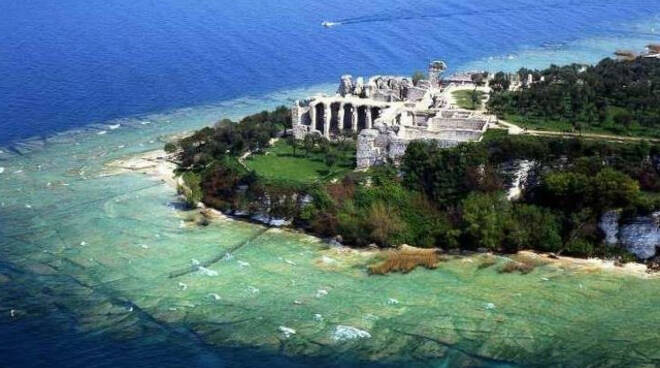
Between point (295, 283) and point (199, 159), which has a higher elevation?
point (199, 159)

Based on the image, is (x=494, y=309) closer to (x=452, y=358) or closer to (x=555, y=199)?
(x=452, y=358)

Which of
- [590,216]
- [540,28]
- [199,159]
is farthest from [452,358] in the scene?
[540,28]

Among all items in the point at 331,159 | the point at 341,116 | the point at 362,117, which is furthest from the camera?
the point at 362,117

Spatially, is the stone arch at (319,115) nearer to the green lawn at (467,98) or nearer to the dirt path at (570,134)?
the green lawn at (467,98)

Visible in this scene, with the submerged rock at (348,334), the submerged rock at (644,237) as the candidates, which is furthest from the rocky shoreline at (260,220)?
the submerged rock at (348,334)

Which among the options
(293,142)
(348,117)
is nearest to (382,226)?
(293,142)

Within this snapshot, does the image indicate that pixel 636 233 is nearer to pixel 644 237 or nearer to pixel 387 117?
pixel 644 237
